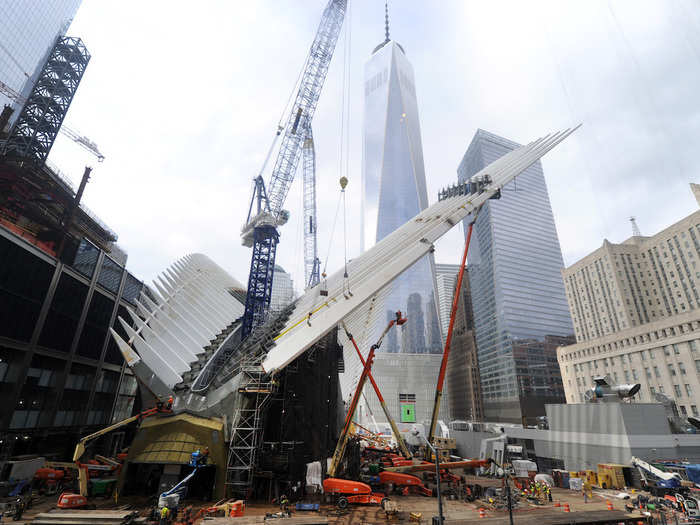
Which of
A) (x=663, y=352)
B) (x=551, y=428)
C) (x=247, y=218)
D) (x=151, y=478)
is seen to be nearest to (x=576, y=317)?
(x=663, y=352)

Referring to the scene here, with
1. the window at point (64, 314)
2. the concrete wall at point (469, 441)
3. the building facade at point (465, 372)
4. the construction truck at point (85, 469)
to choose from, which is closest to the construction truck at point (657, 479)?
the concrete wall at point (469, 441)

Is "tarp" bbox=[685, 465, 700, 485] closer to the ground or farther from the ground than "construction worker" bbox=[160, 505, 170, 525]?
farther from the ground

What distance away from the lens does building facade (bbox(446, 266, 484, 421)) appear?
135m

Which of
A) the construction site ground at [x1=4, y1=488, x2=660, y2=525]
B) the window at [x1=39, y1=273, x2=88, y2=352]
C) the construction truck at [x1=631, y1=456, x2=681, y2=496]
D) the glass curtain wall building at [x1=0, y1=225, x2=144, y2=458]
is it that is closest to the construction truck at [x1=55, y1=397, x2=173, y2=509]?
the construction site ground at [x1=4, y1=488, x2=660, y2=525]

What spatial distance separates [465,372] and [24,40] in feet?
520

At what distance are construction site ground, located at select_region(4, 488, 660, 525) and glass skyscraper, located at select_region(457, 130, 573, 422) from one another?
92.1 m

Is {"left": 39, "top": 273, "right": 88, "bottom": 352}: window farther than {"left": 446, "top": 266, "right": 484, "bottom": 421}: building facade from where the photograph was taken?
No

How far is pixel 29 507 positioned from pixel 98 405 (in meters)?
34.6

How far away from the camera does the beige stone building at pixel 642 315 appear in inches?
2557

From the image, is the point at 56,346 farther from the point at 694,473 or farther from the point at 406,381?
the point at 406,381

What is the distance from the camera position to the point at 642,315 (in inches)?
4331

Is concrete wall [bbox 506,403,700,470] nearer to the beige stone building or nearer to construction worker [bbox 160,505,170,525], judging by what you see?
the beige stone building

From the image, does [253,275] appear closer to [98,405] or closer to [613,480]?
[98,405]

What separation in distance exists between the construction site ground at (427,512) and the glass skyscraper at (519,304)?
92097 millimetres
